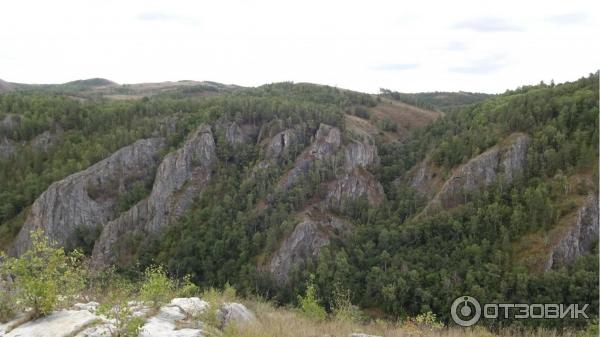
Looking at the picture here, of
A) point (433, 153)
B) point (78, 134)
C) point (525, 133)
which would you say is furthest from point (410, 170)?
point (78, 134)

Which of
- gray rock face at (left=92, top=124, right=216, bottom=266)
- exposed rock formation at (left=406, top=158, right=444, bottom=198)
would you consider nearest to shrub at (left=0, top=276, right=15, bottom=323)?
gray rock face at (left=92, top=124, right=216, bottom=266)

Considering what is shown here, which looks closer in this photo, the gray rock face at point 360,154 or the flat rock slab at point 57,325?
the flat rock slab at point 57,325

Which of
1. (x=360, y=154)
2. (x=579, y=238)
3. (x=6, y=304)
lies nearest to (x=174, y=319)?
(x=6, y=304)

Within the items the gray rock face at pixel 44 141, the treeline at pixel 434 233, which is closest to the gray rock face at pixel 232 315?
the treeline at pixel 434 233

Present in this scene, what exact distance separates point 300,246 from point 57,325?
57598 millimetres

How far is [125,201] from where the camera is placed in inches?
3206

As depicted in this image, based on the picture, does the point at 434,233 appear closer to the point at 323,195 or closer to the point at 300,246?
the point at 323,195

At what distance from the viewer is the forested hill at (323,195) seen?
198ft

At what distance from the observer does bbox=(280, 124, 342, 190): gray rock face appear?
78.4 m

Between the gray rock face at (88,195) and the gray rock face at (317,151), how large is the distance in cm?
2861

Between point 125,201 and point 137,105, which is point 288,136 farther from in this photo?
point 137,105

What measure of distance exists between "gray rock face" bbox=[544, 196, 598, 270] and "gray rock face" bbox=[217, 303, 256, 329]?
179 feet

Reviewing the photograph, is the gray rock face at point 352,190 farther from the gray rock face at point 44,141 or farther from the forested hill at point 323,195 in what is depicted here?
the gray rock face at point 44,141

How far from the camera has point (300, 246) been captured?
68.5 meters
